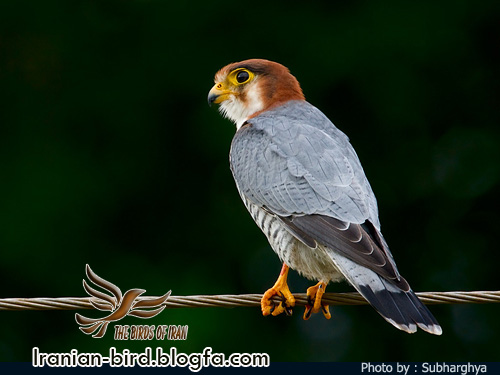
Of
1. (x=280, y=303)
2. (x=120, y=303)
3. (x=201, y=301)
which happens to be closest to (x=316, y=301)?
(x=280, y=303)

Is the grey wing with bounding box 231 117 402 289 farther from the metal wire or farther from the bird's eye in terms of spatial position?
the bird's eye

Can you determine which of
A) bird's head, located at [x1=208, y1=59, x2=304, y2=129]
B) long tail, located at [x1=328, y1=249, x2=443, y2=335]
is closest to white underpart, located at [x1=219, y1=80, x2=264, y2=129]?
bird's head, located at [x1=208, y1=59, x2=304, y2=129]

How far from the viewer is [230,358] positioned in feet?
13.4

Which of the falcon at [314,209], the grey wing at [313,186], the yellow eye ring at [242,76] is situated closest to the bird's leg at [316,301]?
the falcon at [314,209]

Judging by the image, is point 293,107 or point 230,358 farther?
point 230,358

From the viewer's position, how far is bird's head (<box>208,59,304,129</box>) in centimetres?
374

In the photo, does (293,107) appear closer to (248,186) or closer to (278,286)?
(248,186)

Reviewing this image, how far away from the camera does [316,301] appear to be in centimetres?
298

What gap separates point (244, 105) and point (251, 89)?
0.31ft

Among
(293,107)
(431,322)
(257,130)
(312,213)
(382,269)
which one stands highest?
(293,107)

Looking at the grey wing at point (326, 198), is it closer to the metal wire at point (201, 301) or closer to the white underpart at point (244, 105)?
the metal wire at point (201, 301)

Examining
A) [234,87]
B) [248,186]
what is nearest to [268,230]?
[248,186]

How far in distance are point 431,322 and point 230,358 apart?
1894 millimetres

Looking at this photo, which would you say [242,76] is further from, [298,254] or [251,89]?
[298,254]
